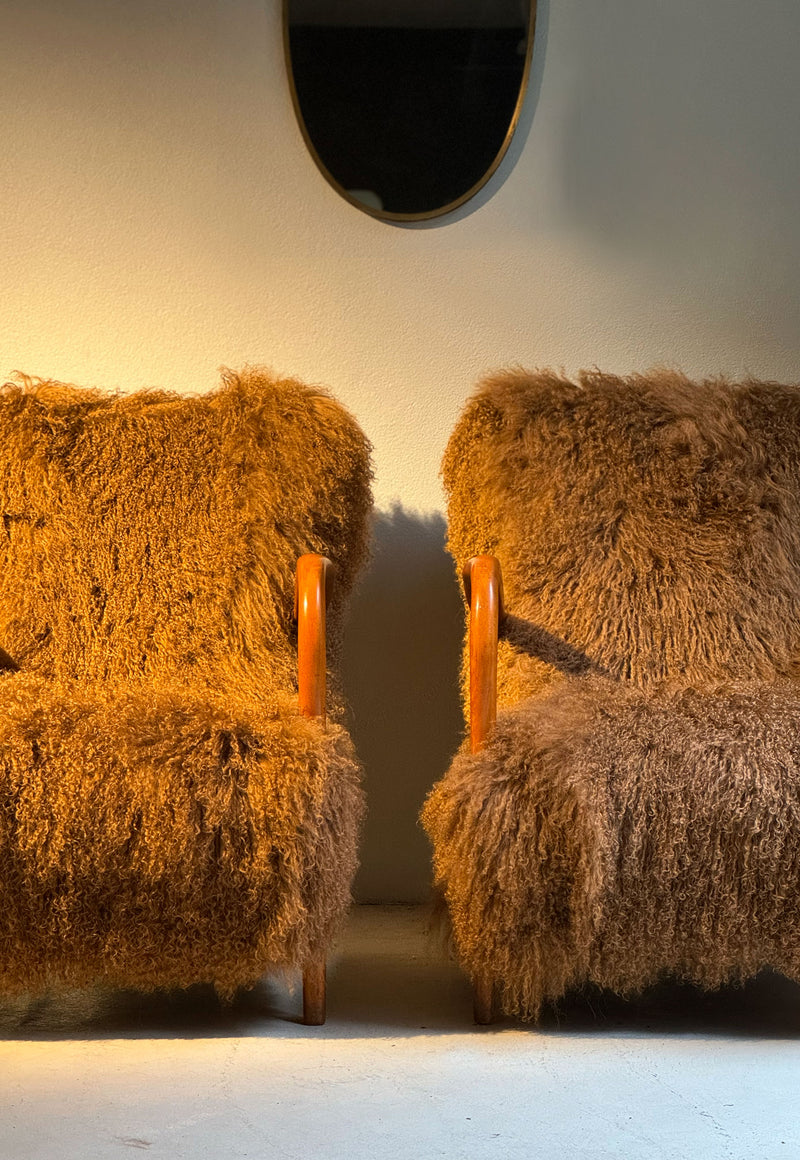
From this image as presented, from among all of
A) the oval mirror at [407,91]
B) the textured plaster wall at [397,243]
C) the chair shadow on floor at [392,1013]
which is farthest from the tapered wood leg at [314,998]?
the oval mirror at [407,91]

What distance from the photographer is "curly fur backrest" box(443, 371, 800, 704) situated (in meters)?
1.66

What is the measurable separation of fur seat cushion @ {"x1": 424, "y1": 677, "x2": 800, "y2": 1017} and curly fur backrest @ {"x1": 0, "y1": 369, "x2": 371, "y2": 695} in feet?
1.54

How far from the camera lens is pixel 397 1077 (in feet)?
3.88

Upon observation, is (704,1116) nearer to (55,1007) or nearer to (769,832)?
(769,832)

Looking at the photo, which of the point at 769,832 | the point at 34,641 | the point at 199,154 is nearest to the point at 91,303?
the point at 199,154

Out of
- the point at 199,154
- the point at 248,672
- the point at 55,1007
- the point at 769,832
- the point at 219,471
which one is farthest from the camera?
A: the point at 199,154

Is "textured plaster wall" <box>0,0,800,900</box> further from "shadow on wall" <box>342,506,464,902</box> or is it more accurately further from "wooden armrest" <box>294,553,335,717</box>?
"wooden armrest" <box>294,553,335,717</box>

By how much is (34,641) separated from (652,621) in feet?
3.11

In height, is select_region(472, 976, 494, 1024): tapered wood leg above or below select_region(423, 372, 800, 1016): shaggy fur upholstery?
below

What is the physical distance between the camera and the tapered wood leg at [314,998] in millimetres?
1379

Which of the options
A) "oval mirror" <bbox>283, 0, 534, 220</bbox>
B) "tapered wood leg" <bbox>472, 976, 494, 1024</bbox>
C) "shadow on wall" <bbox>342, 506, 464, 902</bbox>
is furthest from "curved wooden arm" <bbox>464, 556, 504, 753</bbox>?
"oval mirror" <bbox>283, 0, 534, 220</bbox>

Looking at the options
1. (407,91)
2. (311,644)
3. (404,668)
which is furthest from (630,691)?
(407,91)

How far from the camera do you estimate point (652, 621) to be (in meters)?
1.67

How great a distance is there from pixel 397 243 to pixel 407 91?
286 millimetres
